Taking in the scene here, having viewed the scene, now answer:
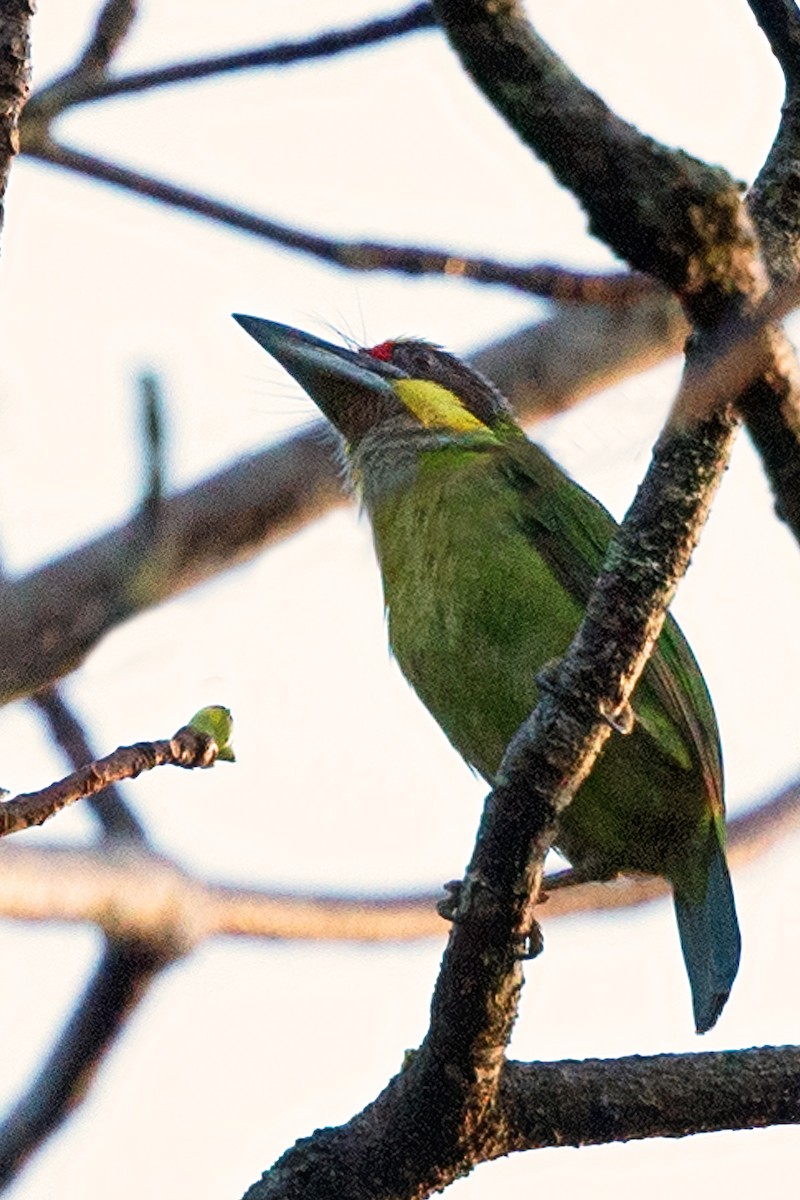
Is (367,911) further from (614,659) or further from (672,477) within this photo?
(672,477)

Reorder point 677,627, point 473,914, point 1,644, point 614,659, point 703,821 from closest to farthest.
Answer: point 614,659 < point 473,914 < point 1,644 < point 703,821 < point 677,627

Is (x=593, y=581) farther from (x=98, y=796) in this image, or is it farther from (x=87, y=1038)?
(x=87, y=1038)

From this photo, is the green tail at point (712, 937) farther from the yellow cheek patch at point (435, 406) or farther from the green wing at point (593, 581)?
the yellow cheek patch at point (435, 406)

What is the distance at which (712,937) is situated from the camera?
470cm

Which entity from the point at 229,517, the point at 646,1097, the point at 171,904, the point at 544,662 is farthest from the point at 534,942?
the point at 229,517

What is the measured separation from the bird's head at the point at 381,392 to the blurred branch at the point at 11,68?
300 centimetres

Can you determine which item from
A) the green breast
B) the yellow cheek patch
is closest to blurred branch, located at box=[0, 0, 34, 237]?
the green breast

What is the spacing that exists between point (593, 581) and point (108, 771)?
1991mm

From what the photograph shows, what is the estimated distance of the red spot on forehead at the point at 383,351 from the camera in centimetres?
631

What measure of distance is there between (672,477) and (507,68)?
754 mm

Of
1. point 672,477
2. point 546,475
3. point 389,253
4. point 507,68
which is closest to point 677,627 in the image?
point 546,475

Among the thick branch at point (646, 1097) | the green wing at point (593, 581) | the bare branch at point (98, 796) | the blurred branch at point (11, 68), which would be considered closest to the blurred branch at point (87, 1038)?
the bare branch at point (98, 796)

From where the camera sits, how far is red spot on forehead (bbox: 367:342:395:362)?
631 centimetres

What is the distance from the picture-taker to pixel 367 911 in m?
4.05
